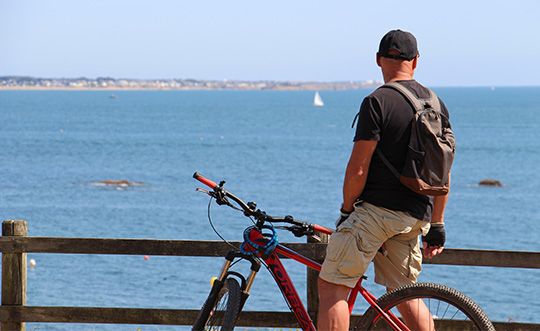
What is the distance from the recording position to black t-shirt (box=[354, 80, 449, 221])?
4789mm

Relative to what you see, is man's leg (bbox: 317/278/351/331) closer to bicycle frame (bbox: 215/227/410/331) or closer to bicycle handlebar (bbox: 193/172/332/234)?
bicycle frame (bbox: 215/227/410/331)

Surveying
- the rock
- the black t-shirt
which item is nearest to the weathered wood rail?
the black t-shirt

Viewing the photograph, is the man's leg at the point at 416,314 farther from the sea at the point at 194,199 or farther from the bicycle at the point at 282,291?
the sea at the point at 194,199

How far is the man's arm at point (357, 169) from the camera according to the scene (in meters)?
4.80

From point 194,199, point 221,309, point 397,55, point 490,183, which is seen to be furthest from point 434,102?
point 490,183

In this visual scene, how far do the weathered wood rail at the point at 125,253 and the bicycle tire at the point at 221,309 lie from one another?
1.07 metres

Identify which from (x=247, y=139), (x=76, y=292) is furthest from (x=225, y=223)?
(x=247, y=139)

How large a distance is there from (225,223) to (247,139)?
56361 millimetres

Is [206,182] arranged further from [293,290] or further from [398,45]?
[398,45]

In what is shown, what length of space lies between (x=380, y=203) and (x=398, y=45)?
764mm

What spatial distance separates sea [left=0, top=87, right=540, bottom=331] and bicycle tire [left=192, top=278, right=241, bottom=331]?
2704 mm

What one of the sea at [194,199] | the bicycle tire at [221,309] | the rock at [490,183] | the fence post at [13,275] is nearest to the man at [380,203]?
the bicycle tire at [221,309]

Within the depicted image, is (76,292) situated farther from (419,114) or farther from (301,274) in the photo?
(419,114)

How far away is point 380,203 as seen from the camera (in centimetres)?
492
